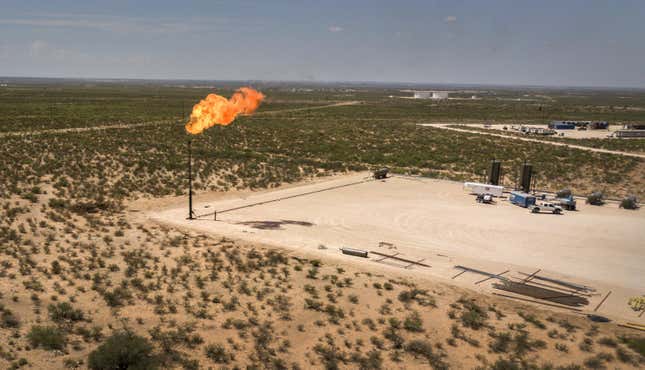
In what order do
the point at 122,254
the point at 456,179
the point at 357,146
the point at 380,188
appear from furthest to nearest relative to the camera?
1. the point at 357,146
2. the point at 456,179
3. the point at 380,188
4. the point at 122,254

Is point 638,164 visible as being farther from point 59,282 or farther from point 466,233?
point 59,282

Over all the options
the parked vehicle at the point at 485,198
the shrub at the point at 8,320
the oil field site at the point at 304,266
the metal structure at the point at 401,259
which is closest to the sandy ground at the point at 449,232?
the oil field site at the point at 304,266

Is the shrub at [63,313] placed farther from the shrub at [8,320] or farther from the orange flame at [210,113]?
the orange flame at [210,113]

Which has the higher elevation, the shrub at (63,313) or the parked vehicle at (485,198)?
the parked vehicle at (485,198)

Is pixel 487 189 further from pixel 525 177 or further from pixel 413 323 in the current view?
pixel 413 323

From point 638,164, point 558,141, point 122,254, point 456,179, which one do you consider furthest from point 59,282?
point 558,141

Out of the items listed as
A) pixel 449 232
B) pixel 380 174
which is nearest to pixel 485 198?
pixel 449 232
